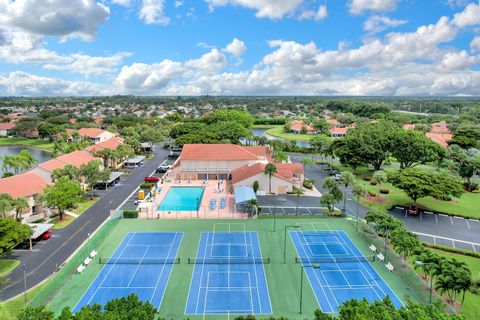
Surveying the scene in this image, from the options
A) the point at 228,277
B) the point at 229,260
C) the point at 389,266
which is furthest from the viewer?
the point at 229,260

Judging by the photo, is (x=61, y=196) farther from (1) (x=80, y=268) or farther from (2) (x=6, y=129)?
(2) (x=6, y=129)

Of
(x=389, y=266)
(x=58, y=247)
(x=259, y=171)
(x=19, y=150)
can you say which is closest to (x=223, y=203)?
(x=259, y=171)

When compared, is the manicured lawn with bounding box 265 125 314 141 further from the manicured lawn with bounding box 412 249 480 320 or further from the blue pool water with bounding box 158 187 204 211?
the manicured lawn with bounding box 412 249 480 320

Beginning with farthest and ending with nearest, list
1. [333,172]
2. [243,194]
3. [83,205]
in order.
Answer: [333,172]
[243,194]
[83,205]

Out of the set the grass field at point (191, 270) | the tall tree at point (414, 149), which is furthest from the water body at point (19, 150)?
the tall tree at point (414, 149)

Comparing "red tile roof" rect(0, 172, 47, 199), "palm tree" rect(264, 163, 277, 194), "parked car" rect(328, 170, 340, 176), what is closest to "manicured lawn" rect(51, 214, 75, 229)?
"red tile roof" rect(0, 172, 47, 199)

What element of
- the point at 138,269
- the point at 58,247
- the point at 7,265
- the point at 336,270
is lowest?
the point at 336,270

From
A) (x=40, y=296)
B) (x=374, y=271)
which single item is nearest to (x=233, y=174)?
(x=374, y=271)
